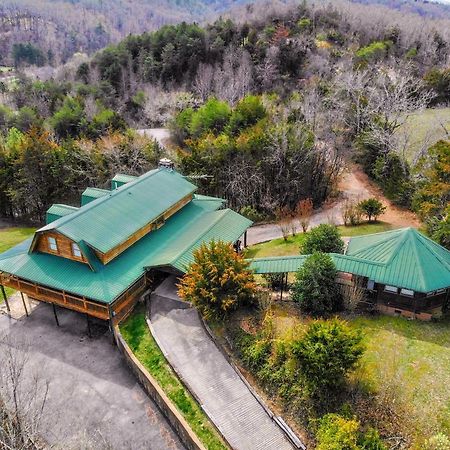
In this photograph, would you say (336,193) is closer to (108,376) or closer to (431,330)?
(431,330)

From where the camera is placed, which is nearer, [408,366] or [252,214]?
[408,366]

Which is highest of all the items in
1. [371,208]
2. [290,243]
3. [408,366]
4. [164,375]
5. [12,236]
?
[408,366]

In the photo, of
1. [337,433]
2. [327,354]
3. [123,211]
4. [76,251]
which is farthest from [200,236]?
[337,433]

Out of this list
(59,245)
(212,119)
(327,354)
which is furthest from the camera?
(212,119)

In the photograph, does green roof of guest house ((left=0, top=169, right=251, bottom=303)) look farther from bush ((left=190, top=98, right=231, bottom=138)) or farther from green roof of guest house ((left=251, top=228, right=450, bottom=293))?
bush ((left=190, top=98, right=231, bottom=138))

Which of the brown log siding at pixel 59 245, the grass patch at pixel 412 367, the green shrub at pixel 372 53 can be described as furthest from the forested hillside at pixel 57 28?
the grass patch at pixel 412 367

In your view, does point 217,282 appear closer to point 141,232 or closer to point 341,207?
point 141,232

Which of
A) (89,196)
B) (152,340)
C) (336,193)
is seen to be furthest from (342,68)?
(152,340)

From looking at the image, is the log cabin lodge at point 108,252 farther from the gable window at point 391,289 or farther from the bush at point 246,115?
the bush at point 246,115
